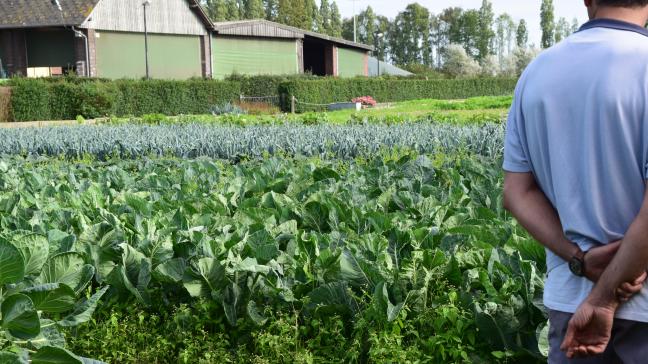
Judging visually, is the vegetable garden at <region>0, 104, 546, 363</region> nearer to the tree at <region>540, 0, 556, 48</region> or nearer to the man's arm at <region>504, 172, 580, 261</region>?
the man's arm at <region>504, 172, 580, 261</region>

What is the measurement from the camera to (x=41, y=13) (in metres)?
38.4

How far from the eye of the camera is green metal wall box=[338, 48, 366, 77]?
179 feet

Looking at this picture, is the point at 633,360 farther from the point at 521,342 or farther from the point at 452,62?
the point at 452,62

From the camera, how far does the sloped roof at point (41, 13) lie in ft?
123

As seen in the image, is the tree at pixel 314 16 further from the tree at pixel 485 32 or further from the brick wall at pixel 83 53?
the brick wall at pixel 83 53

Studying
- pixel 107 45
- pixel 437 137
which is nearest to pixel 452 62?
pixel 107 45

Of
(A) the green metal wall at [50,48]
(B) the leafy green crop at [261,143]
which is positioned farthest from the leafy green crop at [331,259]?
(A) the green metal wall at [50,48]

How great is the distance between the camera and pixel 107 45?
130ft

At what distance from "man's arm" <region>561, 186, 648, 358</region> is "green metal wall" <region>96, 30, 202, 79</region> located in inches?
1501

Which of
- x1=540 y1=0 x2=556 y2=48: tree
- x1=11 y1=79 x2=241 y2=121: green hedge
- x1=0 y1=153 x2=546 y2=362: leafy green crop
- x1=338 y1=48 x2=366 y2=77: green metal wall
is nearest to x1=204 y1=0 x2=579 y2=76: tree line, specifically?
x1=540 y1=0 x2=556 y2=48: tree

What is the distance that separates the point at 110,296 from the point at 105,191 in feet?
7.88

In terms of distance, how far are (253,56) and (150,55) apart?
290 inches

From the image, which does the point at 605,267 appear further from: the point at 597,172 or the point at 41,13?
the point at 41,13

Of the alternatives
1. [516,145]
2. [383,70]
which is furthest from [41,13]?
[516,145]
